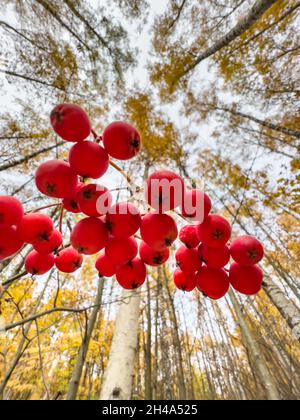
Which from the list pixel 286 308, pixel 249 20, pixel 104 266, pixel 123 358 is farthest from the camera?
pixel 249 20

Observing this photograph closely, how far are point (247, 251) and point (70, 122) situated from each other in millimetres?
664

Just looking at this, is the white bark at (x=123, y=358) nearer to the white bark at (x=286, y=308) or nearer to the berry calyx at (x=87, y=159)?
the white bark at (x=286, y=308)

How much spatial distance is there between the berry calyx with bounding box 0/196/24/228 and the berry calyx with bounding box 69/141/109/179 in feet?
0.67

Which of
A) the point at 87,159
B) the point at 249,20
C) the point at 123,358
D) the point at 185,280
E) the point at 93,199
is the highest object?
the point at 249,20

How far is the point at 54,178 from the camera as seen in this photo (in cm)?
61

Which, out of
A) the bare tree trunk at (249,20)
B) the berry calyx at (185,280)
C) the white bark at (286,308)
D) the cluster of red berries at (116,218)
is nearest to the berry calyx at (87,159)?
Answer: the cluster of red berries at (116,218)

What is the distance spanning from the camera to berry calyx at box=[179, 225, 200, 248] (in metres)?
Answer: 0.76

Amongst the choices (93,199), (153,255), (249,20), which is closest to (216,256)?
(153,255)

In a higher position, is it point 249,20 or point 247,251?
point 249,20

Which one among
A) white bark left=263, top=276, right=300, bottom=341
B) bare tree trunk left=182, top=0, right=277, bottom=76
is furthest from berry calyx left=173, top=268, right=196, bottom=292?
bare tree trunk left=182, top=0, right=277, bottom=76

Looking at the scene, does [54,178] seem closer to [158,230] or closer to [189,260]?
[158,230]

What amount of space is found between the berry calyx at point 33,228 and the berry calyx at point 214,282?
55cm

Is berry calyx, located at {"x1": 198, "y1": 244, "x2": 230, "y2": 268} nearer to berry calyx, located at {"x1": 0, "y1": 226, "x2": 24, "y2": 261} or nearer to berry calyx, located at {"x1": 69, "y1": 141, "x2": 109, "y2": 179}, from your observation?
berry calyx, located at {"x1": 69, "y1": 141, "x2": 109, "y2": 179}
